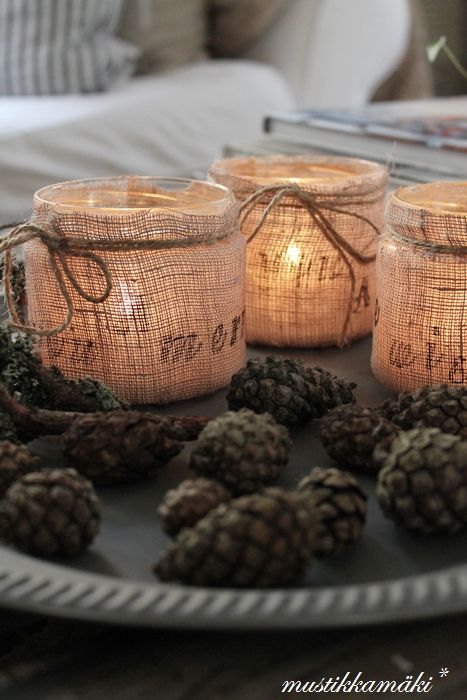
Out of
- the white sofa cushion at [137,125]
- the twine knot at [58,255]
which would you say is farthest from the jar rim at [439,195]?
the white sofa cushion at [137,125]

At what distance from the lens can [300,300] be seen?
777 mm

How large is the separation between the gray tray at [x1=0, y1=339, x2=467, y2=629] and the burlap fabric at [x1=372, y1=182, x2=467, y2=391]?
16 centimetres

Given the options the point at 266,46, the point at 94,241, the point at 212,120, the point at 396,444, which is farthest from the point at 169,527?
the point at 266,46

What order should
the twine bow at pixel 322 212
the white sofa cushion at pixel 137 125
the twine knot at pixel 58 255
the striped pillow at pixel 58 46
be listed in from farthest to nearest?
the striped pillow at pixel 58 46 < the white sofa cushion at pixel 137 125 < the twine bow at pixel 322 212 < the twine knot at pixel 58 255

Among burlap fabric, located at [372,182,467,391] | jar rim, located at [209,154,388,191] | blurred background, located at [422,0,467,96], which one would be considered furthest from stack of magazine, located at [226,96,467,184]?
blurred background, located at [422,0,467,96]

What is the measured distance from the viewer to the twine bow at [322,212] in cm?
71

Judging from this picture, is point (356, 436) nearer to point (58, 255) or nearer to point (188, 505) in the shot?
point (188, 505)

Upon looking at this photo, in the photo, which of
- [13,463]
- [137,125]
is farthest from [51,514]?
[137,125]

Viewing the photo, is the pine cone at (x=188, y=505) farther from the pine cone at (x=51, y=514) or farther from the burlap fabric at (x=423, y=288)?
the burlap fabric at (x=423, y=288)

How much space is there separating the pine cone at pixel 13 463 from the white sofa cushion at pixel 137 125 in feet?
3.27

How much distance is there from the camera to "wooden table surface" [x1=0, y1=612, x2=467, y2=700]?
429 millimetres

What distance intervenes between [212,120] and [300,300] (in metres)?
1.26

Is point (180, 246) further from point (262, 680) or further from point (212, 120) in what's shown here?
point (212, 120)

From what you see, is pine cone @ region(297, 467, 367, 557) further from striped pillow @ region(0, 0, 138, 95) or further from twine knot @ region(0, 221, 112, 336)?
striped pillow @ region(0, 0, 138, 95)
